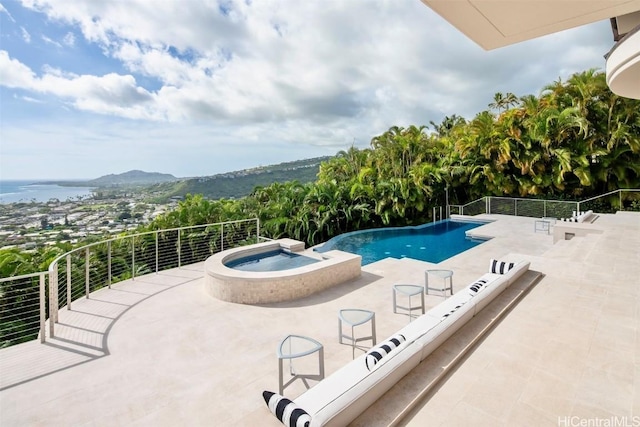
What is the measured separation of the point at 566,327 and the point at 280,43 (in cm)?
1338

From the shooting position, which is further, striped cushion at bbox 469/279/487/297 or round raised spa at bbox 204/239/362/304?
round raised spa at bbox 204/239/362/304

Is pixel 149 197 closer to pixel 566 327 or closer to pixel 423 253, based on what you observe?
pixel 423 253

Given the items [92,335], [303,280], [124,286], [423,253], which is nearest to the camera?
[92,335]

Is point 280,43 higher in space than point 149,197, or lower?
higher

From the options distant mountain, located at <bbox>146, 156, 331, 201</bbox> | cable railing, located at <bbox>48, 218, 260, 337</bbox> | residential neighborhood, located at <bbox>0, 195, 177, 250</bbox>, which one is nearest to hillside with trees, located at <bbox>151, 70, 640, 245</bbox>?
cable railing, located at <bbox>48, 218, 260, 337</bbox>

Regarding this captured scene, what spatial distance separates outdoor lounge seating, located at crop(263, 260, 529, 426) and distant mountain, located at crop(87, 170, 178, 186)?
106 ft

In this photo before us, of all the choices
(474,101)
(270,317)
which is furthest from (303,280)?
(474,101)

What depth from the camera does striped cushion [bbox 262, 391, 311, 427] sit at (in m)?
2.62

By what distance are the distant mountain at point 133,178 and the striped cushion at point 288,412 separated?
32.3m

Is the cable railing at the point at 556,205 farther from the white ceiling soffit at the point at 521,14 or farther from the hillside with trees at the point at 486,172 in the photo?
the white ceiling soffit at the point at 521,14

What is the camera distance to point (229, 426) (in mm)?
3350

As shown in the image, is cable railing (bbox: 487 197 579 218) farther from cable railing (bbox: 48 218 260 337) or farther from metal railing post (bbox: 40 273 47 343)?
metal railing post (bbox: 40 273 47 343)

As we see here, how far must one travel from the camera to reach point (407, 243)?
1413 cm

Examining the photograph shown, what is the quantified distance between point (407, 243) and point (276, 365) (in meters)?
10.6
